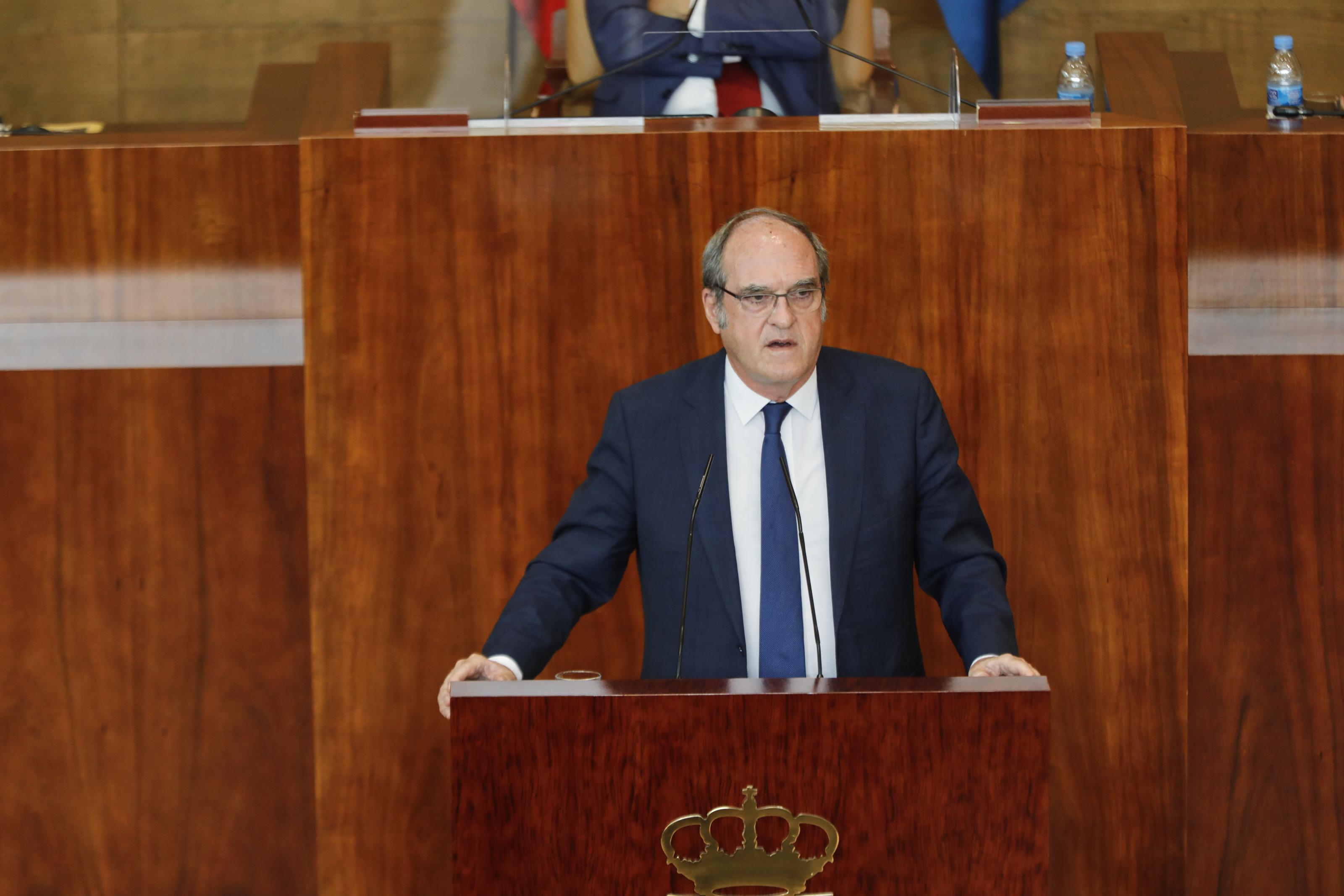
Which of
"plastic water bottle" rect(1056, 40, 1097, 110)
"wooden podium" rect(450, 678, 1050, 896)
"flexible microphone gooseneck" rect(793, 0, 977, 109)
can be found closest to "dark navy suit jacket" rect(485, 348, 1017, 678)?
"wooden podium" rect(450, 678, 1050, 896)

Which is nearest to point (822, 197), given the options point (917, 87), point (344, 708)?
point (917, 87)

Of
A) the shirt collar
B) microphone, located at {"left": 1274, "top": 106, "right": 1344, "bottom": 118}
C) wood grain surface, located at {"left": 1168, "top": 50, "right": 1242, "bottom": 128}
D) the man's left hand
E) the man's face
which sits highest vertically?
wood grain surface, located at {"left": 1168, "top": 50, "right": 1242, "bottom": 128}

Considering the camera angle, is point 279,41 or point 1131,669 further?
point 279,41

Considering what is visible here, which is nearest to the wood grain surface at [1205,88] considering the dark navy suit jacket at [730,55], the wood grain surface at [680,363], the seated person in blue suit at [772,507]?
the wood grain surface at [680,363]

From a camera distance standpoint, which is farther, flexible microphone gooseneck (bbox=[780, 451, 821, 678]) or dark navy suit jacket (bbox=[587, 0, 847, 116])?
dark navy suit jacket (bbox=[587, 0, 847, 116])

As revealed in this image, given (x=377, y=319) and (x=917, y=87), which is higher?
(x=917, y=87)

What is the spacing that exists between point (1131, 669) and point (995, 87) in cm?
182

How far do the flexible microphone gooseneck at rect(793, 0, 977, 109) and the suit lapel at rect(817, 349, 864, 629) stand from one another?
0.82 metres

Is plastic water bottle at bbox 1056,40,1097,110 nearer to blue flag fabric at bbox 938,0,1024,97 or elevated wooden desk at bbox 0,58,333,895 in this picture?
blue flag fabric at bbox 938,0,1024,97

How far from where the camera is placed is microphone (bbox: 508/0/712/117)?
261cm

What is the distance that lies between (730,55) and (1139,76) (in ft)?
3.20

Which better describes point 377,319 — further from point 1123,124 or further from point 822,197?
point 1123,124

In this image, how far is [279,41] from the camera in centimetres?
411

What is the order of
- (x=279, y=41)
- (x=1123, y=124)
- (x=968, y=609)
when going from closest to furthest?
(x=968, y=609), (x=1123, y=124), (x=279, y=41)
